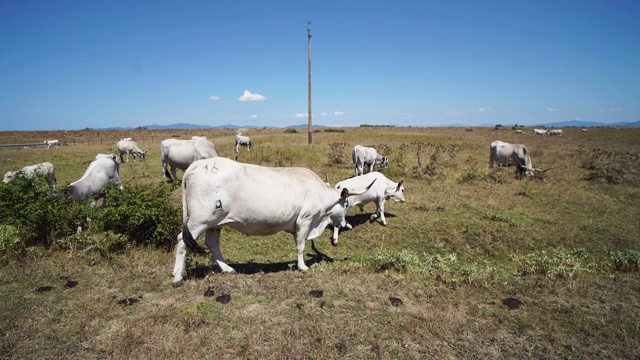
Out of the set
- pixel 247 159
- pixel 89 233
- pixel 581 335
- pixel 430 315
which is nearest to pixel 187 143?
pixel 247 159

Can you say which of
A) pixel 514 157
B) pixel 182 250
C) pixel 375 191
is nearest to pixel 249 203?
pixel 182 250

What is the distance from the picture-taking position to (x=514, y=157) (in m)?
20.3

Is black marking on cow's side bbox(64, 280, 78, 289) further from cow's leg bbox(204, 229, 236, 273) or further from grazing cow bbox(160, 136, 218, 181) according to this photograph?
grazing cow bbox(160, 136, 218, 181)

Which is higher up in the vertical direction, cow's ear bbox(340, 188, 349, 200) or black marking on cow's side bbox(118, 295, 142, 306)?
cow's ear bbox(340, 188, 349, 200)

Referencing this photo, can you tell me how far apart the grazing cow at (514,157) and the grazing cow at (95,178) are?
771 inches

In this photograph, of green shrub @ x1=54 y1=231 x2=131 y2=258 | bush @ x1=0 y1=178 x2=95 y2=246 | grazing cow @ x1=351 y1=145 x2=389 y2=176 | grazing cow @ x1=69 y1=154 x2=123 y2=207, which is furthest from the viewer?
grazing cow @ x1=351 y1=145 x2=389 y2=176

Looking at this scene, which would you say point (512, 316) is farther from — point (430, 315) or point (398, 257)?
point (398, 257)

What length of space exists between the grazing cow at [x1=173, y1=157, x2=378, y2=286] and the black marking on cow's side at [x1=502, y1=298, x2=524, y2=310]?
3658mm

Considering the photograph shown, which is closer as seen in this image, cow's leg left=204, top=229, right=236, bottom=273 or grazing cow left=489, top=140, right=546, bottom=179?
cow's leg left=204, top=229, right=236, bottom=273

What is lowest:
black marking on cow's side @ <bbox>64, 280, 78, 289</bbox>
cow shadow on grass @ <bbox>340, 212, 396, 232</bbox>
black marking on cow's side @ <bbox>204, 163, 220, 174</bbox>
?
cow shadow on grass @ <bbox>340, 212, 396, 232</bbox>

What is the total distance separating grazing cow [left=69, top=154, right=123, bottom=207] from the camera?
9360 millimetres

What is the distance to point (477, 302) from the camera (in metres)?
5.12

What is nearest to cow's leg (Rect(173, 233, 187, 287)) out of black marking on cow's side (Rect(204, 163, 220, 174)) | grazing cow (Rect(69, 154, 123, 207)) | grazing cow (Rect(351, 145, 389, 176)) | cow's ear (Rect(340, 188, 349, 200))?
black marking on cow's side (Rect(204, 163, 220, 174))

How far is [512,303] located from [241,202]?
4.75m
